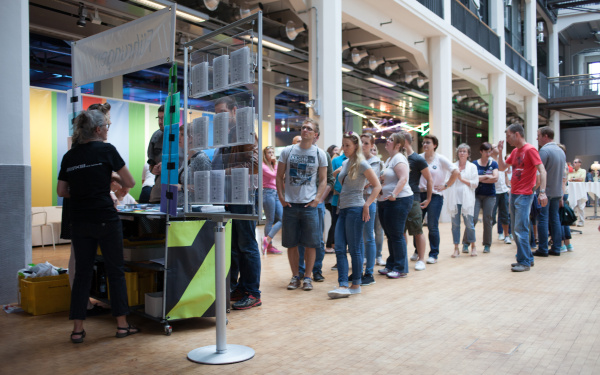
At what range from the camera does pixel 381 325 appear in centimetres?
390

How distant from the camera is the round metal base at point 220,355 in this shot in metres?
3.09

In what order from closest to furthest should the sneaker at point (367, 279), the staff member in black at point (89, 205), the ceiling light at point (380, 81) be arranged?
the staff member in black at point (89, 205) → the sneaker at point (367, 279) → the ceiling light at point (380, 81)

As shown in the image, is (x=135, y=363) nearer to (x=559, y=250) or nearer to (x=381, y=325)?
(x=381, y=325)

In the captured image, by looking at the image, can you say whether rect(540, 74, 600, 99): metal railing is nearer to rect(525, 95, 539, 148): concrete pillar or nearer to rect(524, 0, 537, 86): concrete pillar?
rect(525, 95, 539, 148): concrete pillar

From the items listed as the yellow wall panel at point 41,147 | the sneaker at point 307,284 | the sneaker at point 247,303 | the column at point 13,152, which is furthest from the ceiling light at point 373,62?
the sneaker at point 247,303

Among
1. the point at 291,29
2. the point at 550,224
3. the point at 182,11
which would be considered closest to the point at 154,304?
the point at 550,224

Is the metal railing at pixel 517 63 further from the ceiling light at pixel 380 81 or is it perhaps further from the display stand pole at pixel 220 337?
the display stand pole at pixel 220 337

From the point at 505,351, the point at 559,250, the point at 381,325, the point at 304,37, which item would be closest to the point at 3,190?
the point at 381,325

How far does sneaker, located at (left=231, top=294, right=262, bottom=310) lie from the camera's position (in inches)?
173

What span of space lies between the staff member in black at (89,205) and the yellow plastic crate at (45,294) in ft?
3.11

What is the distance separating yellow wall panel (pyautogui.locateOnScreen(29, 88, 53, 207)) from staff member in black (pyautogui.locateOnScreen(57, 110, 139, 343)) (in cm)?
586

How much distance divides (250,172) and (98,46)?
2.12 m

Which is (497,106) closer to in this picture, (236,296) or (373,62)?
(373,62)

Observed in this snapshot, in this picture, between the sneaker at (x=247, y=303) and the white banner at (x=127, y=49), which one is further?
the sneaker at (x=247, y=303)
